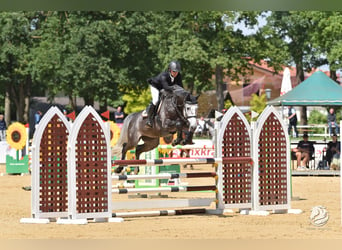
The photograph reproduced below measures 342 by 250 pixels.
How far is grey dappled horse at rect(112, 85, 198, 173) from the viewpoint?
34.5ft

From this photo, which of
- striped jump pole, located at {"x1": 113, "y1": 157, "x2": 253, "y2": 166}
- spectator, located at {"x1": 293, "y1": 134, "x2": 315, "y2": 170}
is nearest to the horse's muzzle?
striped jump pole, located at {"x1": 113, "y1": 157, "x2": 253, "y2": 166}

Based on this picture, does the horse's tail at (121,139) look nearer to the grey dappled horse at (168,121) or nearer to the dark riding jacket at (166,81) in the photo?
the grey dappled horse at (168,121)

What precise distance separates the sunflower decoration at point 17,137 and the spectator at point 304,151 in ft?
20.4

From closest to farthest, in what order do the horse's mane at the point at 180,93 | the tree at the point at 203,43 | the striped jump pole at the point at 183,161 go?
the striped jump pole at the point at 183,161 < the horse's mane at the point at 180,93 < the tree at the point at 203,43

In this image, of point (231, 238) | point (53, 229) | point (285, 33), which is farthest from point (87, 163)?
point (285, 33)

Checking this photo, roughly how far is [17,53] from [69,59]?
359 cm

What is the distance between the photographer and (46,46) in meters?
42.6

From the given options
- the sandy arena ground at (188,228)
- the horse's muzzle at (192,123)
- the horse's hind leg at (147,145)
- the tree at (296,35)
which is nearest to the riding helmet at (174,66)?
the horse's muzzle at (192,123)

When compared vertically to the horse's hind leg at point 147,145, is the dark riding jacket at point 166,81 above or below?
above

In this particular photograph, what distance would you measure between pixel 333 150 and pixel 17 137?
23.9ft

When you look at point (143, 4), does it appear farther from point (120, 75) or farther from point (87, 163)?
point (120, 75)

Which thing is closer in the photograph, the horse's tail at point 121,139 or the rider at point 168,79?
the rider at point 168,79

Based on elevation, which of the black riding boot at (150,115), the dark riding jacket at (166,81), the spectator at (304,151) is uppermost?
the dark riding jacket at (166,81)

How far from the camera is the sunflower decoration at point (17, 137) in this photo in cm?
1916
